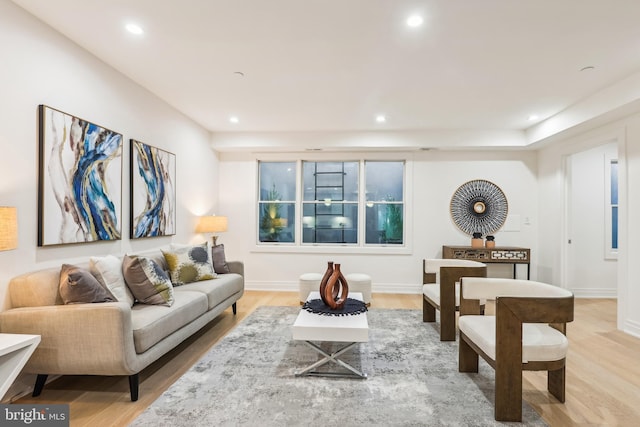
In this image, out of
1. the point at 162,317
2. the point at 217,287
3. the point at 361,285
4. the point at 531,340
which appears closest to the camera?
the point at 531,340

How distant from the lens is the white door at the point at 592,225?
5207 mm

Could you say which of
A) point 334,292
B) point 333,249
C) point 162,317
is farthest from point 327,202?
point 162,317

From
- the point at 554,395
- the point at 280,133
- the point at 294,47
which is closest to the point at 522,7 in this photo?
the point at 294,47

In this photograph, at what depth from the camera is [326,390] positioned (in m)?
2.35

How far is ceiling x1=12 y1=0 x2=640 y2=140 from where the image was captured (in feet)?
7.38

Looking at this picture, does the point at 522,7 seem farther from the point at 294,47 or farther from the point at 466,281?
the point at 466,281

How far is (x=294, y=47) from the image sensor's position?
275 cm

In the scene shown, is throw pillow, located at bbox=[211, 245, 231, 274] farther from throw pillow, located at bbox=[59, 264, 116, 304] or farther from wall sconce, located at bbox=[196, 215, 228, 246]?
throw pillow, located at bbox=[59, 264, 116, 304]

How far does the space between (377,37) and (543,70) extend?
1715 mm

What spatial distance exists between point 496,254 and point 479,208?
0.82 m

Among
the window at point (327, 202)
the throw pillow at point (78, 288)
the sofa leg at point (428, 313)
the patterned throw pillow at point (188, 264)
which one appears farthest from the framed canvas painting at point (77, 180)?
the sofa leg at point (428, 313)

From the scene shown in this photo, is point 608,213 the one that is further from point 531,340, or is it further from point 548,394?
point 531,340

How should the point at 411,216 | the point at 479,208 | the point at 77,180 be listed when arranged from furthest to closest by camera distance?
the point at 411,216
the point at 479,208
the point at 77,180

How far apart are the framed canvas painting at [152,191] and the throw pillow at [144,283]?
2.50 ft
